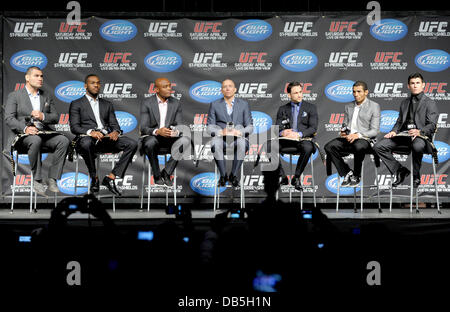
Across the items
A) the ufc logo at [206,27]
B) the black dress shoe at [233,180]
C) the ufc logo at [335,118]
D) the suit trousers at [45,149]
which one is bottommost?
the black dress shoe at [233,180]

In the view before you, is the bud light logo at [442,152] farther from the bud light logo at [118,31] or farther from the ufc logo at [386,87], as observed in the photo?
the bud light logo at [118,31]

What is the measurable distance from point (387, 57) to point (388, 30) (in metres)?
0.38

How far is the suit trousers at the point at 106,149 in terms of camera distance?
561cm

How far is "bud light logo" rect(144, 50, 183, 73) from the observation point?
6.97 metres

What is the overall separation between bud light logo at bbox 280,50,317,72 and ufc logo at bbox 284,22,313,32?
0.30m

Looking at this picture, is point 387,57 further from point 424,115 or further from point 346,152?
point 346,152

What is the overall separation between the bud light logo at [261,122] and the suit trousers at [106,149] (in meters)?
1.86

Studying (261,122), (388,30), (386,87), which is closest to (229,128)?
(261,122)

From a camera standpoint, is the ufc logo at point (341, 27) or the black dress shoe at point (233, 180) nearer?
the black dress shoe at point (233, 180)

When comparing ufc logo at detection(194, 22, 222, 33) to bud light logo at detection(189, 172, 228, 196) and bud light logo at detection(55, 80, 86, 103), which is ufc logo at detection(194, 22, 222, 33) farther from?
bud light logo at detection(189, 172, 228, 196)

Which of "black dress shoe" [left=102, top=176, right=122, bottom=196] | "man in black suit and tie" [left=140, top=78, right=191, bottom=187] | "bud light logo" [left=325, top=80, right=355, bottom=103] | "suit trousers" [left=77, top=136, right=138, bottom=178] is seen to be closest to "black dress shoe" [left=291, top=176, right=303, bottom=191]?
"man in black suit and tie" [left=140, top=78, right=191, bottom=187]

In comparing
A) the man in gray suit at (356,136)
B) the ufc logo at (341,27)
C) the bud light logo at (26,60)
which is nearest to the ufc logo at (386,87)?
the ufc logo at (341,27)
